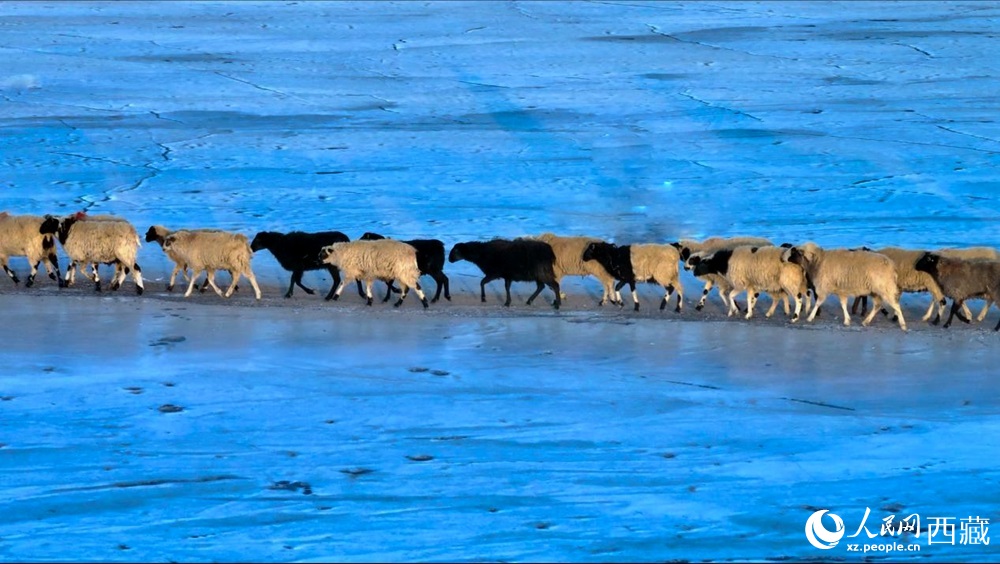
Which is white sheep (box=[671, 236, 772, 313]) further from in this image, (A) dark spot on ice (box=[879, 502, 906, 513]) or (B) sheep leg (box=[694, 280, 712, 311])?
(A) dark spot on ice (box=[879, 502, 906, 513])

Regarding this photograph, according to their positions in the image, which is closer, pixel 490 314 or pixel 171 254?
pixel 490 314

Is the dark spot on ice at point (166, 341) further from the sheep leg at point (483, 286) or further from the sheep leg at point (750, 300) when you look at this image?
the sheep leg at point (750, 300)

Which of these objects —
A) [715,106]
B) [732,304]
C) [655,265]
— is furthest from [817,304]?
[715,106]

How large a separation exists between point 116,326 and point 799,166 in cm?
767

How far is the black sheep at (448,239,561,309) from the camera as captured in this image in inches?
462

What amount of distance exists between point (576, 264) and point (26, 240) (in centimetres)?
436

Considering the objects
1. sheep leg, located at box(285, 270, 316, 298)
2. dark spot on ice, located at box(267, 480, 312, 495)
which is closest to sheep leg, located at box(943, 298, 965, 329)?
sheep leg, located at box(285, 270, 316, 298)

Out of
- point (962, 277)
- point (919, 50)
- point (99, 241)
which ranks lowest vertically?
point (962, 277)

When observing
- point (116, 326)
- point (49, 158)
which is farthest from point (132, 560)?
point (49, 158)

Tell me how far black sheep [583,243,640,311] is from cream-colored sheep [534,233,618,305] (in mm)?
78

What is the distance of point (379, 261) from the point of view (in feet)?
37.9

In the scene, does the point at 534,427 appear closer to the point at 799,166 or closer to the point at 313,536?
the point at 313,536

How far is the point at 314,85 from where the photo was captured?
19234mm

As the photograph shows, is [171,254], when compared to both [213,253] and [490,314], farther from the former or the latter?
[490,314]
